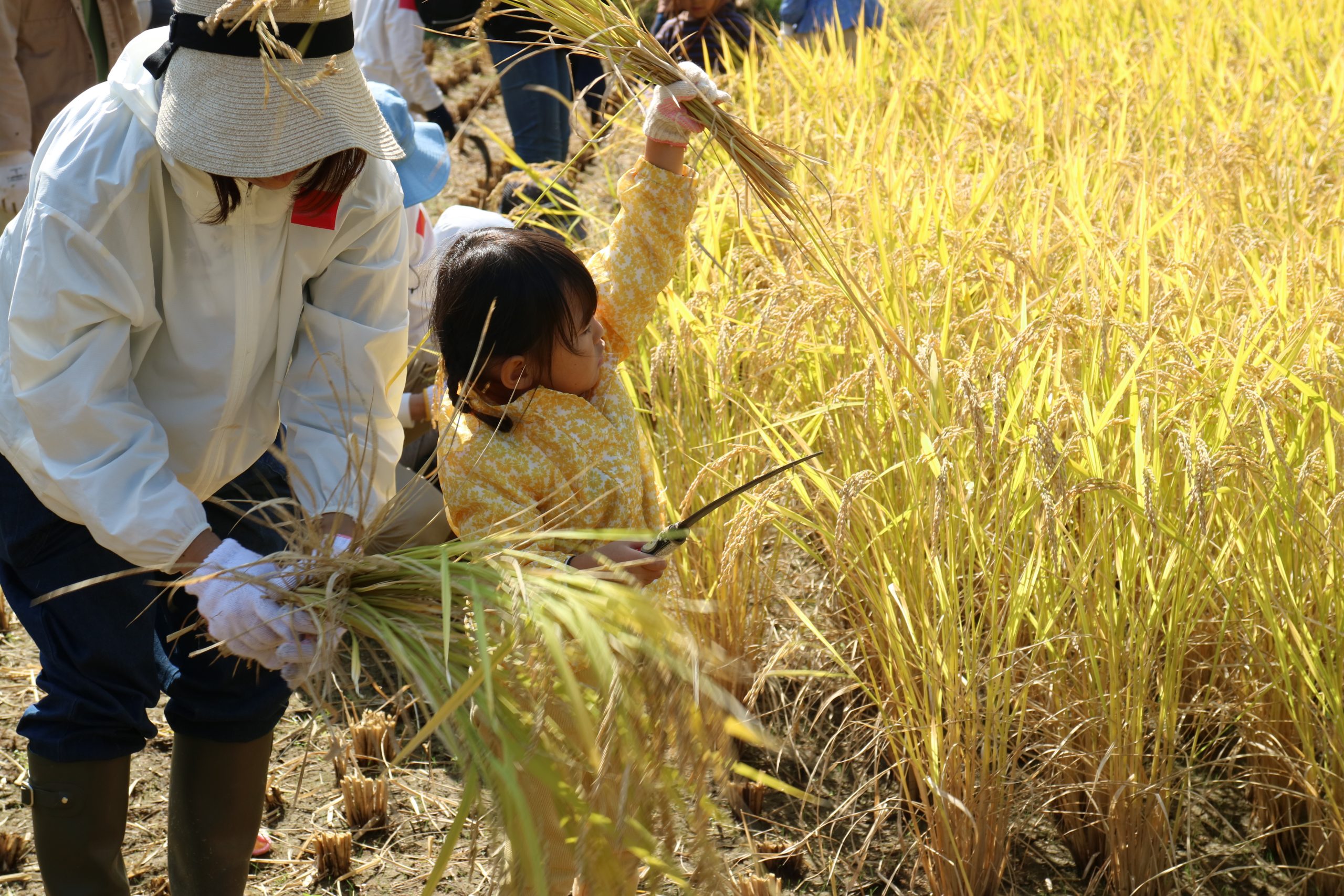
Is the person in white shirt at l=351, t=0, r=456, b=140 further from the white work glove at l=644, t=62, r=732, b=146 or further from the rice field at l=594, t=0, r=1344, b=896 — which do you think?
the white work glove at l=644, t=62, r=732, b=146

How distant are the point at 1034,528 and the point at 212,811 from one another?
3.92 ft

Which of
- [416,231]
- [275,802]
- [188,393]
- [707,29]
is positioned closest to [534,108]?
[707,29]

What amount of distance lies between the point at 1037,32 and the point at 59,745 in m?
4.52

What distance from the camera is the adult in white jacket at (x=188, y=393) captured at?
120 cm

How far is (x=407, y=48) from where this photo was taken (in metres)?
3.39

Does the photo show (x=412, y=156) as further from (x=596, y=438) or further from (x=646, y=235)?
(x=596, y=438)

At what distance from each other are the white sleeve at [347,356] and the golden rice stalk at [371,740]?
0.73 meters

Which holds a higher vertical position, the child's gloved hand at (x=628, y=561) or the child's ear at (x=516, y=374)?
the child's ear at (x=516, y=374)

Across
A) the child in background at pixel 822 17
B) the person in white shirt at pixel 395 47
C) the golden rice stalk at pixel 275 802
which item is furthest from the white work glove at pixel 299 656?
the child in background at pixel 822 17

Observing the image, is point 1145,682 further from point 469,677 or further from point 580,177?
point 580,177

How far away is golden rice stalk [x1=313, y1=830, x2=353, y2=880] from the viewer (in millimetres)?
1789

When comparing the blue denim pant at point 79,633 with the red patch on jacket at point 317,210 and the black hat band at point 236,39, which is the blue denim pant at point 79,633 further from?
the black hat band at point 236,39

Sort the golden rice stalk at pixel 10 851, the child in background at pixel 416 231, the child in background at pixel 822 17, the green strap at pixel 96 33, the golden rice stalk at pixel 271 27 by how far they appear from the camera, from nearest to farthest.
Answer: the golden rice stalk at pixel 271 27
the golden rice stalk at pixel 10 851
the child in background at pixel 416 231
the green strap at pixel 96 33
the child in background at pixel 822 17

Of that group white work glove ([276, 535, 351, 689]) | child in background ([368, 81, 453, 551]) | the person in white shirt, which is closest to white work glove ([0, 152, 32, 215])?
child in background ([368, 81, 453, 551])
